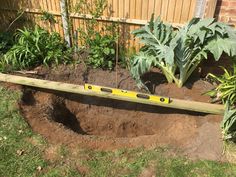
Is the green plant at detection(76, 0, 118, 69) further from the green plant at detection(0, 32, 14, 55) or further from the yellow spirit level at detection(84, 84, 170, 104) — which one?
the green plant at detection(0, 32, 14, 55)

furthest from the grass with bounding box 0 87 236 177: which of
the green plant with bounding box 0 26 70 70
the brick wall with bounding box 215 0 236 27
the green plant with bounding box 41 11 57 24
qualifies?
the green plant with bounding box 41 11 57 24

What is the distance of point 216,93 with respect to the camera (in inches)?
173

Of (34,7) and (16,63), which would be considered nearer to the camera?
(16,63)

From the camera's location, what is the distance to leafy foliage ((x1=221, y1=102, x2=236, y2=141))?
3689mm

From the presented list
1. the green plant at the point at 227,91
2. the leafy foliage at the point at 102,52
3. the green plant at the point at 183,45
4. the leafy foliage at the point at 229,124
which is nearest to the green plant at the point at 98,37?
the leafy foliage at the point at 102,52

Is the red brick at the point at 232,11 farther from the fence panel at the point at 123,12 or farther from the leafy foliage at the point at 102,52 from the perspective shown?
the leafy foliage at the point at 102,52

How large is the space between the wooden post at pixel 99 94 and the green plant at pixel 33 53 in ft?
1.49

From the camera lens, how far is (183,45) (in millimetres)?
4195

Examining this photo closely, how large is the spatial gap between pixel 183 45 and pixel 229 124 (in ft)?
4.17

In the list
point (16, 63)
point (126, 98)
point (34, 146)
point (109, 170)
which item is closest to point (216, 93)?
point (126, 98)

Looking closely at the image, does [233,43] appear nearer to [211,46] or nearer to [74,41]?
[211,46]

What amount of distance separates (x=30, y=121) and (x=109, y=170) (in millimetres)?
1449

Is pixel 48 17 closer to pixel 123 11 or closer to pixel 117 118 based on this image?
pixel 123 11

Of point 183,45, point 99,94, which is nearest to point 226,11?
point 183,45
